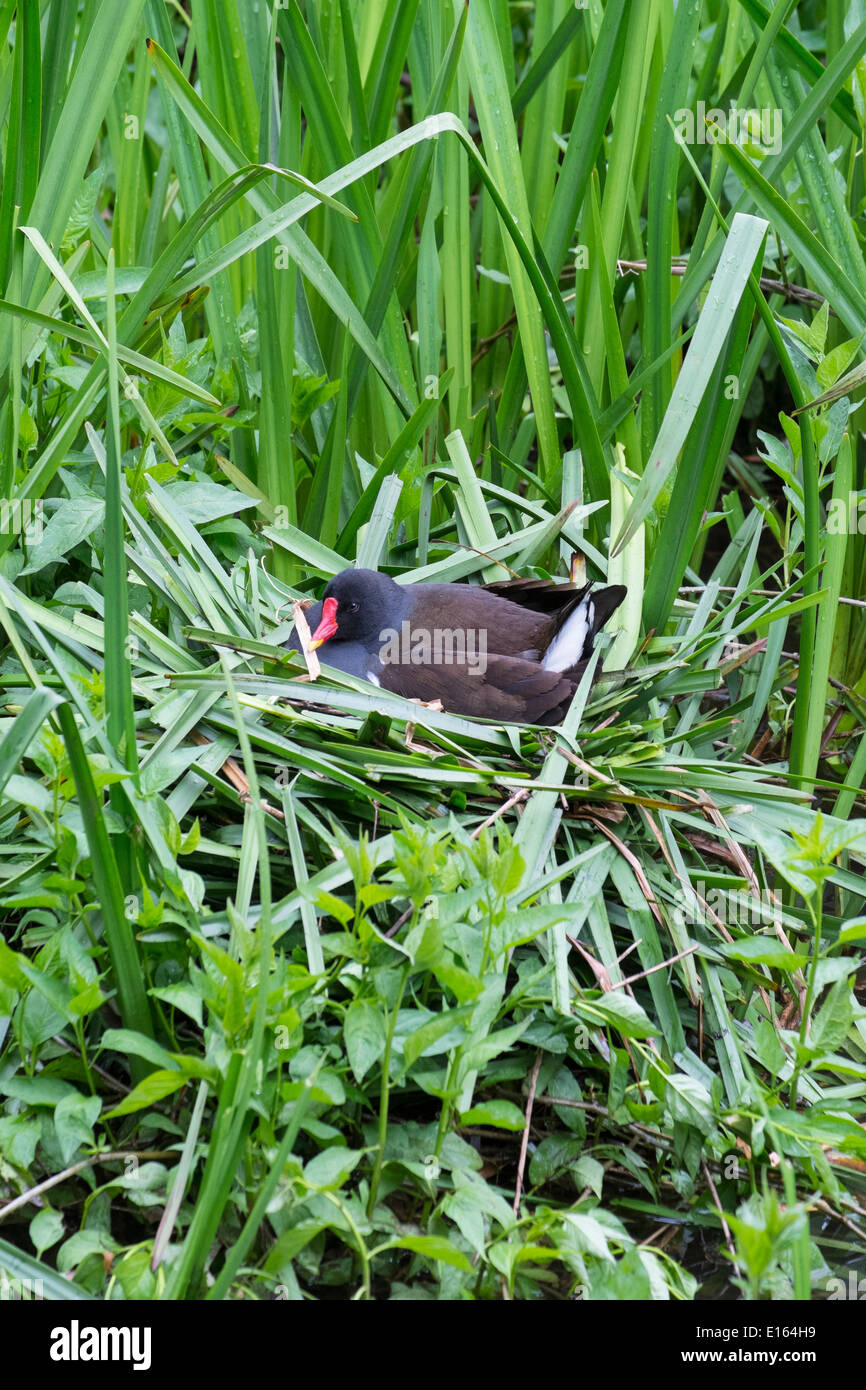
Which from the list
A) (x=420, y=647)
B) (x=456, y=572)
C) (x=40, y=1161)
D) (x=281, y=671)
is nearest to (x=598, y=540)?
(x=456, y=572)

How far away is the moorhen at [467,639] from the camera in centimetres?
237

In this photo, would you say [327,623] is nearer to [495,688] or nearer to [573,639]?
[495,688]

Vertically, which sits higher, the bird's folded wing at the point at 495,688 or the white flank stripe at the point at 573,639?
the white flank stripe at the point at 573,639

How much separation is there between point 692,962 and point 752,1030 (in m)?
0.15

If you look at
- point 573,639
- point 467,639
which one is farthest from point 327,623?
point 573,639

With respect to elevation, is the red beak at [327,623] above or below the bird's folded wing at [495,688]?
above

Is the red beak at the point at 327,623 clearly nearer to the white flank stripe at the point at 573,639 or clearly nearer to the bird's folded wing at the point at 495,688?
the bird's folded wing at the point at 495,688

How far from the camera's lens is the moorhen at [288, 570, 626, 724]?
2365 mm

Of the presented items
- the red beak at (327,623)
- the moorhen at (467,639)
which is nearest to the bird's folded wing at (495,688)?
the moorhen at (467,639)

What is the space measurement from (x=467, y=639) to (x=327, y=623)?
28cm

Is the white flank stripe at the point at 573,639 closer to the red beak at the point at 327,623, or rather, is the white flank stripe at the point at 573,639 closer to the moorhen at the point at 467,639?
the moorhen at the point at 467,639

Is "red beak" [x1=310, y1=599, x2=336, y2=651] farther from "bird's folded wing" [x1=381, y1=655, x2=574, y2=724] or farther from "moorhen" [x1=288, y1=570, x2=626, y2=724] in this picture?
"bird's folded wing" [x1=381, y1=655, x2=574, y2=724]

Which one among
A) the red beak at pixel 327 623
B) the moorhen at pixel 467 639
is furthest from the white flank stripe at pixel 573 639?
the red beak at pixel 327 623

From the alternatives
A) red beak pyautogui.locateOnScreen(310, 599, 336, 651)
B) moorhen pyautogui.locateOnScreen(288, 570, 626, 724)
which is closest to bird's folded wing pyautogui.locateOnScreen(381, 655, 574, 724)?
moorhen pyautogui.locateOnScreen(288, 570, 626, 724)
